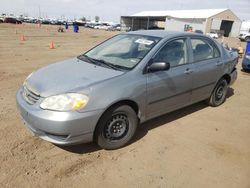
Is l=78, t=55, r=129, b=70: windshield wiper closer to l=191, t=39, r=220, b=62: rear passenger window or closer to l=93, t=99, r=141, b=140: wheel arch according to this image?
l=93, t=99, r=141, b=140: wheel arch

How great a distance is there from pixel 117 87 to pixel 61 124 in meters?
0.89

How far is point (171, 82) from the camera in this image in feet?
13.2

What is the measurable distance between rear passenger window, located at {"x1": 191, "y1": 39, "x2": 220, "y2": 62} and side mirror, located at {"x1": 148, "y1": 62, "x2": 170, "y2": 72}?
116cm

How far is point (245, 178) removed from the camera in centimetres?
313

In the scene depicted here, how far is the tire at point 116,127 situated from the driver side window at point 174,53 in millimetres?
1003

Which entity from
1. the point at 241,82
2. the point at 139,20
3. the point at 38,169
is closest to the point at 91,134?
the point at 38,169

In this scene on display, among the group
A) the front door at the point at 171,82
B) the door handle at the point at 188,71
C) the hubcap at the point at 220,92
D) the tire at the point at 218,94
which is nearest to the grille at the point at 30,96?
the front door at the point at 171,82

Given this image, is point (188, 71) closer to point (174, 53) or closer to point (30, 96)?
point (174, 53)

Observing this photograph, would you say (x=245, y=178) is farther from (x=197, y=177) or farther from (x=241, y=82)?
(x=241, y=82)

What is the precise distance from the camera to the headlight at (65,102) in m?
3.00

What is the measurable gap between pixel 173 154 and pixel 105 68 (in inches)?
64.6

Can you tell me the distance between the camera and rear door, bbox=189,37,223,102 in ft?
14.9

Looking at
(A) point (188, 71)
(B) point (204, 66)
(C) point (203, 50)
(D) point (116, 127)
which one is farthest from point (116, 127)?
(C) point (203, 50)

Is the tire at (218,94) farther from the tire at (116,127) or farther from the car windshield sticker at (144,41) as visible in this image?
the tire at (116,127)
